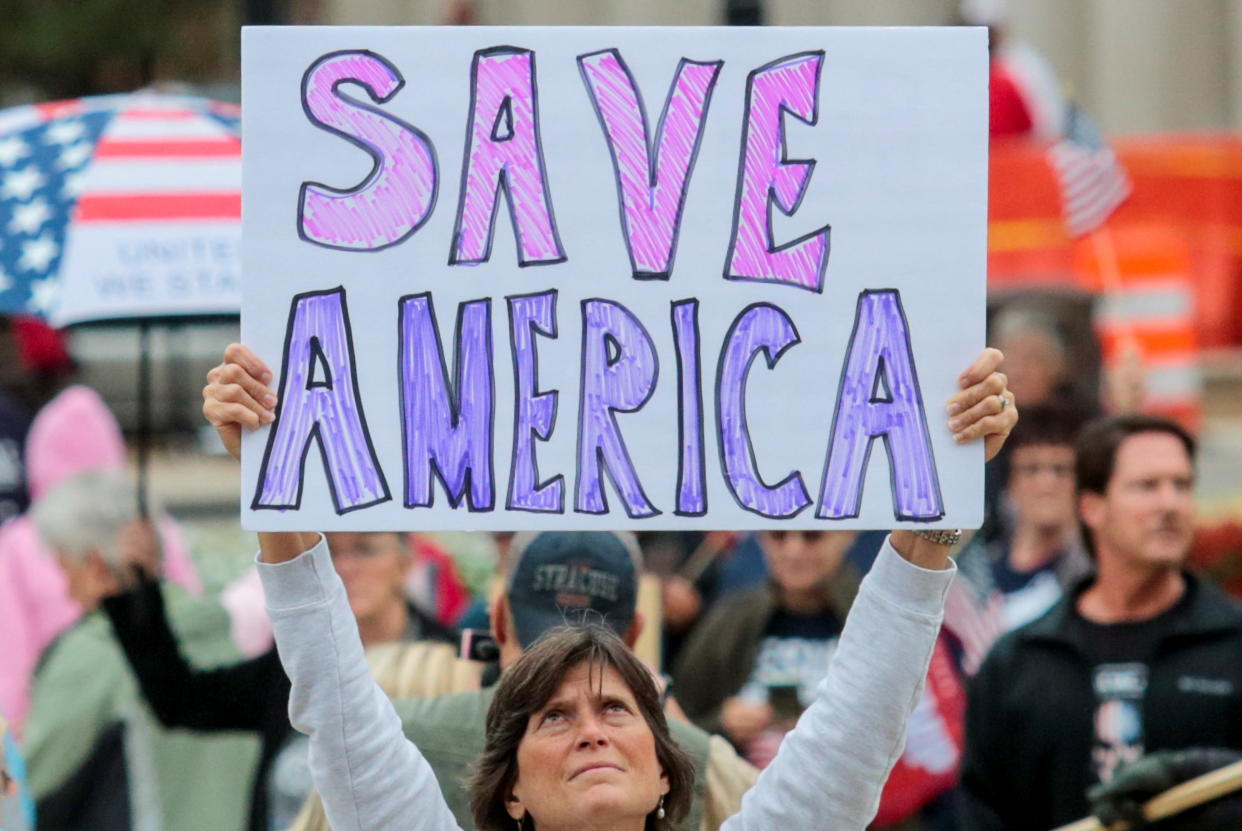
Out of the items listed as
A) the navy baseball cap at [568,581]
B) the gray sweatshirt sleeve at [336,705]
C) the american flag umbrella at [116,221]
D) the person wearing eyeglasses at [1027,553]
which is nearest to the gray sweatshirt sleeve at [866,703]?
the gray sweatshirt sleeve at [336,705]

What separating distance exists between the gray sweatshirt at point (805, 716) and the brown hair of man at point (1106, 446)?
2.25 metres

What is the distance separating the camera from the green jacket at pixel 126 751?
5.03m

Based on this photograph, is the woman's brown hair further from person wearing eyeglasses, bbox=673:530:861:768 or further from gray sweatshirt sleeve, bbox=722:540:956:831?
person wearing eyeglasses, bbox=673:530:861:768

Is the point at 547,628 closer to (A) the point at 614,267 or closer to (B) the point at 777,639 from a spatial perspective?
(A) the point at 614,267

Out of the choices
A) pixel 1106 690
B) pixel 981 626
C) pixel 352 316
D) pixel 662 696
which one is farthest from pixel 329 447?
pixel 981 626

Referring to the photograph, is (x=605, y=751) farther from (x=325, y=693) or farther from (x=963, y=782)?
(x=963, y=782)

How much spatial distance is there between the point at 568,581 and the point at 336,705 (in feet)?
2.93

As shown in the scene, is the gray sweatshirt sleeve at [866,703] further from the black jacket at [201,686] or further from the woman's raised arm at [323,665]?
the black jacket at [201,686]

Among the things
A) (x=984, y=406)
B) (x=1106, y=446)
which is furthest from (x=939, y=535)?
(x=1106, y=446)

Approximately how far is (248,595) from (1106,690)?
217 cm

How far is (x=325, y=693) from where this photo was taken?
2.98 metres

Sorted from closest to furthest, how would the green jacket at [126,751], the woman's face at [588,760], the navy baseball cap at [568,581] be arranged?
the woman's face at [588,760] < the navy baseball cap at [568,581] < the green jacket at [126,751]

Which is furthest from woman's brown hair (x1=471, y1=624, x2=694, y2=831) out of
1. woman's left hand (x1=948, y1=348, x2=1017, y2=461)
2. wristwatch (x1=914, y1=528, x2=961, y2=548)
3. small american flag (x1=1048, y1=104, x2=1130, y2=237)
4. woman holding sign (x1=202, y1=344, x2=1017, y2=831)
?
small american flag (x1=1048, y1=104, x2=1130, y2=237)

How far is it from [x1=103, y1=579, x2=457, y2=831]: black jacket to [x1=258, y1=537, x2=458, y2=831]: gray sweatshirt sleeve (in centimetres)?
185
